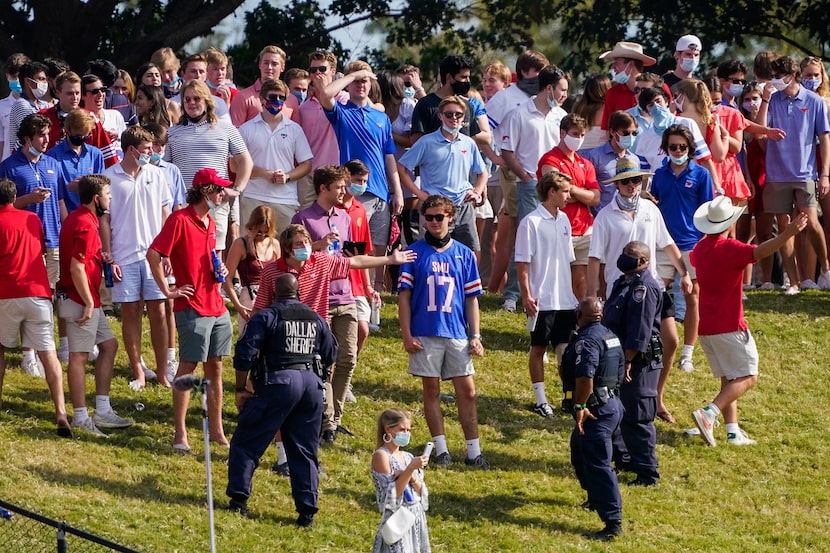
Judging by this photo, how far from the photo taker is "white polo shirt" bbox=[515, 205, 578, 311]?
40.3ft

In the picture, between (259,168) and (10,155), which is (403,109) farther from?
(10,155)

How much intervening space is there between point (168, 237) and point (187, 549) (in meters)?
2.69

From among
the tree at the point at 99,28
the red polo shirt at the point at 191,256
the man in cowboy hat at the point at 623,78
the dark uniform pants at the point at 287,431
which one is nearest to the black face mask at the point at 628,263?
the dark uniform pants at the point at 287,431

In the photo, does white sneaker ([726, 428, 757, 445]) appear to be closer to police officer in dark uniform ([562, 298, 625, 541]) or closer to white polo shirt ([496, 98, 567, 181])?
police officer in dark uniform ([562, 298, 625, 541])

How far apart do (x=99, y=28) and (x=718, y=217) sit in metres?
12.4

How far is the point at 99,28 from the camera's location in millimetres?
21203

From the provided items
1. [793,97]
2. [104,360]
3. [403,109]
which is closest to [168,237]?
[104,360]

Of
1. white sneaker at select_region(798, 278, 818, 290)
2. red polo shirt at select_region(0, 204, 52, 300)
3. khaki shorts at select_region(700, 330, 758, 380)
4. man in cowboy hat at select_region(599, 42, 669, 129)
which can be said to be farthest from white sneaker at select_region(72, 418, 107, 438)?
white sneaker at select_region(798, 278, 818, 290)

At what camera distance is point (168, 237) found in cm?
1078

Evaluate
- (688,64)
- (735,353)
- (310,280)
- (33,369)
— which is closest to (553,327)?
(735,353)

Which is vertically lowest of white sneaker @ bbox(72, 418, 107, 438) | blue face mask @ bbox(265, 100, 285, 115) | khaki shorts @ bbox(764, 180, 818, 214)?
white sneaker @ bbox(72, 418, 107, 438)

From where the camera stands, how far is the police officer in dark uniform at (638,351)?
1106 centimetres

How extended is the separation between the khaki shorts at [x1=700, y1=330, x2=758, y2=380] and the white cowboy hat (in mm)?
919

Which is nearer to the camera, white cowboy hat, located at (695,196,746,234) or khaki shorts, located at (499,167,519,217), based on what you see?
white cowboy hat, located at (695,196,746,234)
